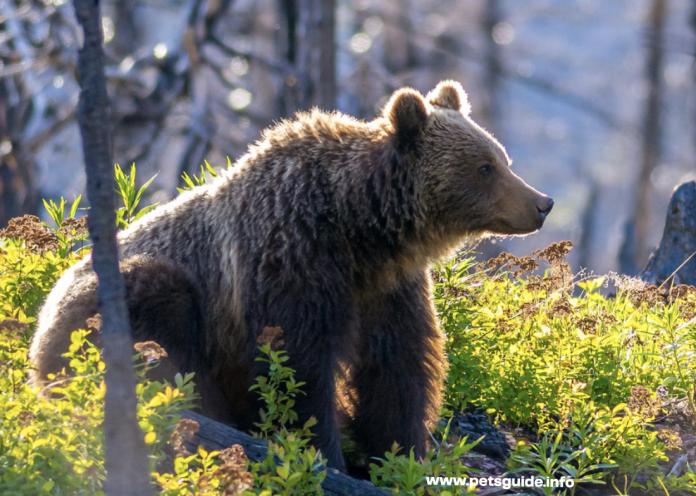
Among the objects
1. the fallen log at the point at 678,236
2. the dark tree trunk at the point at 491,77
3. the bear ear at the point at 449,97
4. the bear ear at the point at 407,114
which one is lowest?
the fallen log at the point at 678,236

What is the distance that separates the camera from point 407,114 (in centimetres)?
405

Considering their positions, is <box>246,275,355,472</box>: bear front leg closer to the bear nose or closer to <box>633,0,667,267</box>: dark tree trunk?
the bear nose

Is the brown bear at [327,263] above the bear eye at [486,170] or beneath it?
beneath

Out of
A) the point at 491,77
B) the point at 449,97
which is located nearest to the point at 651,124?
the point at 491,77

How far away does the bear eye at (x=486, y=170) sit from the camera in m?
4.16

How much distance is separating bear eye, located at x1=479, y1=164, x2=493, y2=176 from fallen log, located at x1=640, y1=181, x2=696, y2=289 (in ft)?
9.71

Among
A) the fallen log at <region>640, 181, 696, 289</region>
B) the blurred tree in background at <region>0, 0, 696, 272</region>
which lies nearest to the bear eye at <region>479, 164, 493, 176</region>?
the fallen log at <region>640, 181, 696, 289</region>

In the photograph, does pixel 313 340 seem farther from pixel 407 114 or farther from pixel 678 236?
pixel 678 236

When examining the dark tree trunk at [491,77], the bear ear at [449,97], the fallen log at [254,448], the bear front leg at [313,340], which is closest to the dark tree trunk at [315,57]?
the bear ear at [449,97]

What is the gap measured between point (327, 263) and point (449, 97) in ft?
4.91

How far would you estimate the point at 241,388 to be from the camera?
3922 millimetres

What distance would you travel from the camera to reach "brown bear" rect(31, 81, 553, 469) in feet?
12.0

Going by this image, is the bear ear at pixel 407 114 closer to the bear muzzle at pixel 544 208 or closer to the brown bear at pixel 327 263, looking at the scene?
the brown bear at pixel 327 263

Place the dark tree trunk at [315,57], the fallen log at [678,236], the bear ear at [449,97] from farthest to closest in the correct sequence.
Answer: the dark tree trunk at [315,57], the fallen log at [678,236], the bear ear at [449,97]
